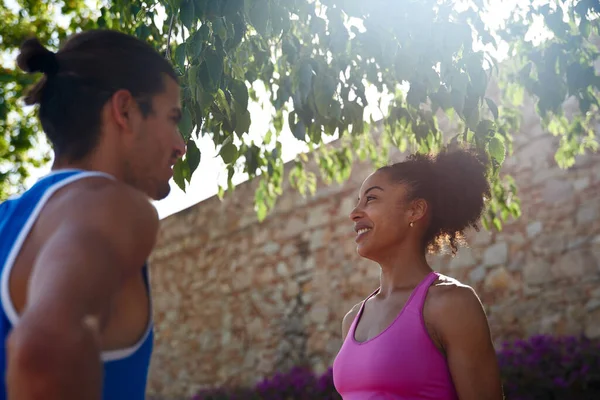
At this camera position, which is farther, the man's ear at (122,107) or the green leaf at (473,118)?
the green leaf at (473,118)

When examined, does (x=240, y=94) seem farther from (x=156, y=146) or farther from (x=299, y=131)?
(x=156, y=146)

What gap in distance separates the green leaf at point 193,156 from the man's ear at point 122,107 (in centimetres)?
172

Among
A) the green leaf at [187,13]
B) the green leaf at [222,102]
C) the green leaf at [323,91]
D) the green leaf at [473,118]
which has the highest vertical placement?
the green leaf at [187,13]

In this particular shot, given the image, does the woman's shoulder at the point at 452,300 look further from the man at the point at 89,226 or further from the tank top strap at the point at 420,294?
the man at the point at 89,226

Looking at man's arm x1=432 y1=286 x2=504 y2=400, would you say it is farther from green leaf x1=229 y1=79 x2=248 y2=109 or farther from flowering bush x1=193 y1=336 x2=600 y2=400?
flowering bush x1=193 y1=336 x2=600 y2=400

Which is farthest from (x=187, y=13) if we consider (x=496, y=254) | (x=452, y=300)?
(x=496, y=254)

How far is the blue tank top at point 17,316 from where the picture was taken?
1080mm

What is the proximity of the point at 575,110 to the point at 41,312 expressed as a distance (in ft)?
17.7

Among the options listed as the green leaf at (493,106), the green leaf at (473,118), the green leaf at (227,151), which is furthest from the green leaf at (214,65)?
the green leaf at (493,106)

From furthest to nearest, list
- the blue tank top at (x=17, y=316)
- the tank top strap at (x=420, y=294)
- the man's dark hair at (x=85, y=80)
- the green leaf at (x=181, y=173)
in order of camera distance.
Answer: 1. the green leaf at (x=181, y=173)
2. the tank top strap at (x=420, y=294)
3. the man's dark hair at (x=85, y=80)
4. the blue tank top at (x=17, y=316)

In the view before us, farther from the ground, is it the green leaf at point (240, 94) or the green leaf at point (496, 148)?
the green leaf at point (240, 94)

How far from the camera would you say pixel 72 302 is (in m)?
0.93

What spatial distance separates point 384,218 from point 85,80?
1559mm

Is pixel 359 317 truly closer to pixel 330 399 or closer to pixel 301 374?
pixel 330 399
